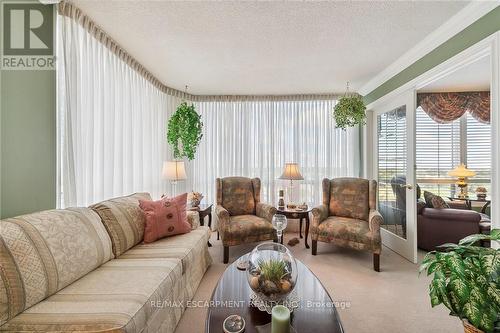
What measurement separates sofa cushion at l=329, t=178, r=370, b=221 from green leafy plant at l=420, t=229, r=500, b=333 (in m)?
1.90

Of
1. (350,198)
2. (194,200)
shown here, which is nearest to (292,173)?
(350,198)

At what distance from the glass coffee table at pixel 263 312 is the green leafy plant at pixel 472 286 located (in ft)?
2.04

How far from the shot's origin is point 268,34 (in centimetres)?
221

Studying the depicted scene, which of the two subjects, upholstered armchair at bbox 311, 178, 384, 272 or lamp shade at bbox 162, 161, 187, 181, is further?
lamp shade at bbox 162, 161, 187, 181

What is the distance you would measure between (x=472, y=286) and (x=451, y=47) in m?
2.16

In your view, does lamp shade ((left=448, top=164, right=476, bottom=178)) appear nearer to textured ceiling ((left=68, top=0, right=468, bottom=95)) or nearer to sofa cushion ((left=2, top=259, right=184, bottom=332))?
textured ceiling ((left=68, top=0, right=468, bottom=95))

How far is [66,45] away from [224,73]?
177cm

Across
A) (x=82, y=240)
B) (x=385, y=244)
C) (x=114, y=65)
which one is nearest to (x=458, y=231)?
(x=385, y=244)

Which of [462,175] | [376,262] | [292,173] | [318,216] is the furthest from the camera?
[462,175]

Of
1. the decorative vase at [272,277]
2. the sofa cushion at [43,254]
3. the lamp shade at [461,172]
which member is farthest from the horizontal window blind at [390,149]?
the sofa cushion at [43,254]

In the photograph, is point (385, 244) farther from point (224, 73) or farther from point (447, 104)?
point (224, 73)

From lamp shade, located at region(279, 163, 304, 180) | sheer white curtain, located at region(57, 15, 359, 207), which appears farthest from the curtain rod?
lamp shade, located at region(279, 163, 304, 180)

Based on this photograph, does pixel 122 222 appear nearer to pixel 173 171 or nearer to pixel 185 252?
pixel 185 252

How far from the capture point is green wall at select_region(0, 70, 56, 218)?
5.39 feet
